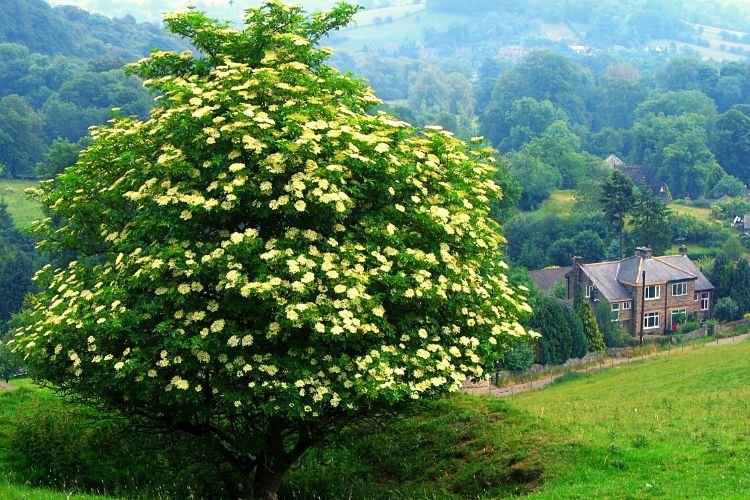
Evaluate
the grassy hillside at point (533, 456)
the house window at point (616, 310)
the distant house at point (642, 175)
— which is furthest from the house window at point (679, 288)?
the distant house at point (642, 175)

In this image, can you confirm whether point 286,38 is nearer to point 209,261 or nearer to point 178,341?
point 209,261

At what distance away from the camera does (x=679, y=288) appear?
317 feet

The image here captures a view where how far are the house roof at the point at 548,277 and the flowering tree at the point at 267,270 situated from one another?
270 ft

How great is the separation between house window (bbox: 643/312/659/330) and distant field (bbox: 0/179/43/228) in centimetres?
7247

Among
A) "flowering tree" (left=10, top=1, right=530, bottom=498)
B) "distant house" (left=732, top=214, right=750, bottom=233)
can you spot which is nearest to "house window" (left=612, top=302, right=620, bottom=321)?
"distant house" (left=732, top=214, right=750, bottom=233)

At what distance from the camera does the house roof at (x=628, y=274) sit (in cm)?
9375

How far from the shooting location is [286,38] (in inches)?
889

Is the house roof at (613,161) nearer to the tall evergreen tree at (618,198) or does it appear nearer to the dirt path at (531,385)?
the tall evergreen tree at (618,198)

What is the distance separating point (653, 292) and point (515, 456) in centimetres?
7507

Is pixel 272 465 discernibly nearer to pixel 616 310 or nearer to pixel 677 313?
pixel 616 310

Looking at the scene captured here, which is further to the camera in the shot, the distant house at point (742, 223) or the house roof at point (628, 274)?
the distant house at point (742, 223)

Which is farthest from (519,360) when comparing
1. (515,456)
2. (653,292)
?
(515,456)

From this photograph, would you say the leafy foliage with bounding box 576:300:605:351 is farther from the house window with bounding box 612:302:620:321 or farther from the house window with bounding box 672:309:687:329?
the house window with bounding box 672:309:687:329

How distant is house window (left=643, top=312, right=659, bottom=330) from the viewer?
9575 centimetres
